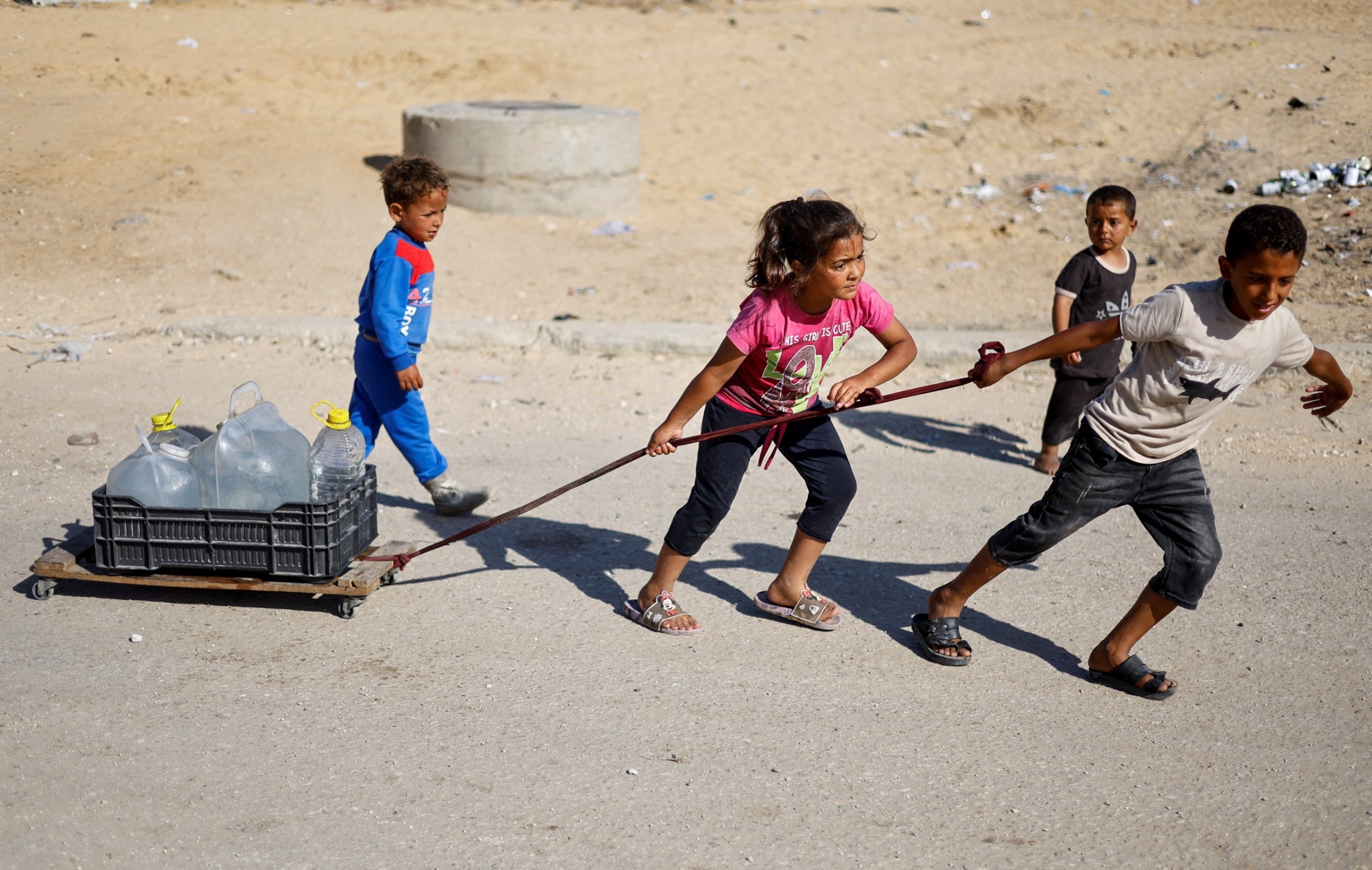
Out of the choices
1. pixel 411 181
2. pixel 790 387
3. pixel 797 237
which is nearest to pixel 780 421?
pixel 790 387

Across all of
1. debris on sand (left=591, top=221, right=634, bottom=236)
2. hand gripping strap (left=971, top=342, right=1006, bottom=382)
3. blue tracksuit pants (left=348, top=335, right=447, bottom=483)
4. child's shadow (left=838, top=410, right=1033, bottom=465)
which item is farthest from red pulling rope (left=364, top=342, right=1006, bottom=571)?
debris on sand (left=591, top=221, right=634, bottom=236)

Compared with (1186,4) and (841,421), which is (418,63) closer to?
(841,421)

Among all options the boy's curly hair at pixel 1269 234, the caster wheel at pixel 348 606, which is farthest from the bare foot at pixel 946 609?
the caster wheel at pixel 348 606

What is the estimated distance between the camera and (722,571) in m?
4.59

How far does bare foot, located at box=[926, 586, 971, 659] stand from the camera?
12.4ft

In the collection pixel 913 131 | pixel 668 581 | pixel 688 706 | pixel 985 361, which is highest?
pixel 913 131

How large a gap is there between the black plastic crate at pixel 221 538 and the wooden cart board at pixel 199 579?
4 centimetres

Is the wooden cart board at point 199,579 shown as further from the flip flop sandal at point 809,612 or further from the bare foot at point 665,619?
the flip flop sandal at point 809,612

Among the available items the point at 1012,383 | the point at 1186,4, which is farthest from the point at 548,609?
the point at 1186,4

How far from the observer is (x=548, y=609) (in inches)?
165

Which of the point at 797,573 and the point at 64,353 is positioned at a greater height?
the point at 64,353

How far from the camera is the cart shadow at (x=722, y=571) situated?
4129 mm

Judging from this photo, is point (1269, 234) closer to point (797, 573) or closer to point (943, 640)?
point (943, 640)

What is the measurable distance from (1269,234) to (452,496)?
3328 mm
